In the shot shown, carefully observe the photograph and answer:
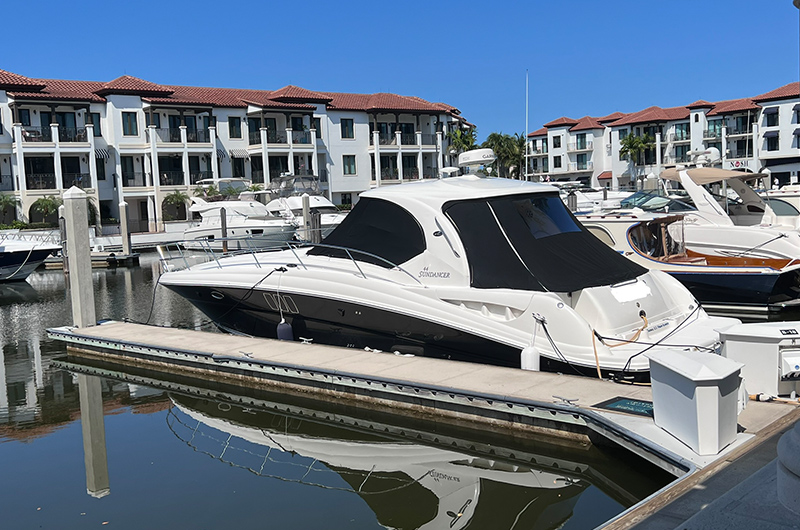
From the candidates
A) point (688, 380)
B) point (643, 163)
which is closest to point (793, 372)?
point (688, 380)

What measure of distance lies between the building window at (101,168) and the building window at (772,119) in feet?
178

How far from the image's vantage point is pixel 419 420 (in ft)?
28.5

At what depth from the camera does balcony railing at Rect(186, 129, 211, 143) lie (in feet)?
165

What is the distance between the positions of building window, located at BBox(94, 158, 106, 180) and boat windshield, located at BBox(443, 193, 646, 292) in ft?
143

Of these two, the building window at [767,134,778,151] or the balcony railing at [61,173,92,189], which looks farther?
the building window at [767,134,778,151]

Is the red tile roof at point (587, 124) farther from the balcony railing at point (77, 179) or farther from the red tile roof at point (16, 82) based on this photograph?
the red tile roof at point (16, 82)

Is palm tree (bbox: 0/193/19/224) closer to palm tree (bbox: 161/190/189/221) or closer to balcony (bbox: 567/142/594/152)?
palm tree (bbox: 161/190/189/221)

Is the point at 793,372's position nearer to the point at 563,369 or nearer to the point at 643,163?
the point at 563,369

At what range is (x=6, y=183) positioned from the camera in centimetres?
4519

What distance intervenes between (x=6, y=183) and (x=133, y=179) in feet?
24.2

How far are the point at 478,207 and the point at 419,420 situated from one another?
312 centimetres

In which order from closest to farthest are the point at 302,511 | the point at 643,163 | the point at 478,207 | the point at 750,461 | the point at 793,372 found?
the point at 750,461 < the point at 302,511 < the point at 793,372 < the point at 478,207 < the point at 643,163

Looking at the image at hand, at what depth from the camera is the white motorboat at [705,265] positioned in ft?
51.9

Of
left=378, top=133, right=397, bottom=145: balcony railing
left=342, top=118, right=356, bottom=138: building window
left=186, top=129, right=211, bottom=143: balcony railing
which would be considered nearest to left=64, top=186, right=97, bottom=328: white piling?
left=186, top=129, right=211, bottom=143: balcony railing
